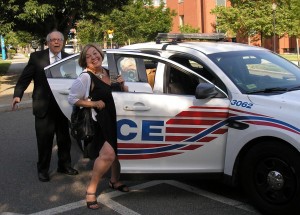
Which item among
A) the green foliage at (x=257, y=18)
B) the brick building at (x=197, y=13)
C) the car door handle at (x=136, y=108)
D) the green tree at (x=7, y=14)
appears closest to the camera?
Answer: the car door handle at (x=136, y=108)

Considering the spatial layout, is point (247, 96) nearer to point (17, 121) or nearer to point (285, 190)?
point (285, 190)

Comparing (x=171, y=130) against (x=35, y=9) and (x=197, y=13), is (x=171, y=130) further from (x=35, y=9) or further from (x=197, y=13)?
(x=197, y=13)

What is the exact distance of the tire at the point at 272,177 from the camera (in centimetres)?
380

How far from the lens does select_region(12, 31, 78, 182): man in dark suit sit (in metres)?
5.43

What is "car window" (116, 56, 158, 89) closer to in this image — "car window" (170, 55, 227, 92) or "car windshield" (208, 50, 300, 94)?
"car window" (170, 55, 227, 92)

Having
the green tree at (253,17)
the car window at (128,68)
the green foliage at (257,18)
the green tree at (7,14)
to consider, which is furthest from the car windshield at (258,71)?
the green tree at (253,17)

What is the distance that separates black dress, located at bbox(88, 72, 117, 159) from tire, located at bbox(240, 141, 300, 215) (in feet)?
4.26

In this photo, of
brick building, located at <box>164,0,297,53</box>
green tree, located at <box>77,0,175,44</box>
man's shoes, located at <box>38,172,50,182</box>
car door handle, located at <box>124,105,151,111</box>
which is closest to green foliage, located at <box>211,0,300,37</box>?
green tree, located at <box>77,0,175,44</box>

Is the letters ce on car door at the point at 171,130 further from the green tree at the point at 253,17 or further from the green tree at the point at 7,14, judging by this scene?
the green tree at the point at 253,17

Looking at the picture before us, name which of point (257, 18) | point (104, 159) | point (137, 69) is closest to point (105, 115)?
point (104, 159)

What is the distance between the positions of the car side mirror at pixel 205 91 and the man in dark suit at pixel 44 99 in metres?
2.11

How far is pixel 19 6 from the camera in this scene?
17.5 m

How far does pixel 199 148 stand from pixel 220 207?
63 centimetres

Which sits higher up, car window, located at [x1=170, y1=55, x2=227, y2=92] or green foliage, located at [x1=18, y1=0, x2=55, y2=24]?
green foliage, located at [x1=18, y1=0, x2=55, y2=24]
